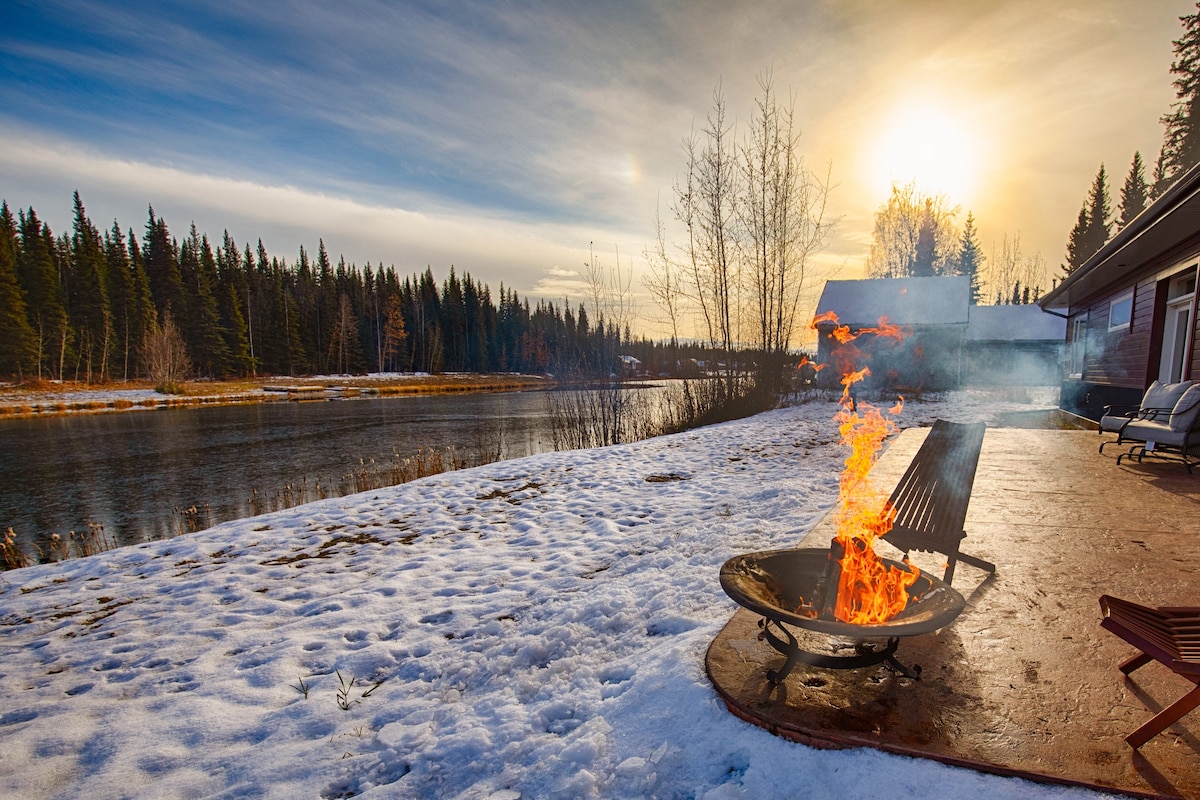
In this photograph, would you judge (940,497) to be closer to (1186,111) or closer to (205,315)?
(1186,111)

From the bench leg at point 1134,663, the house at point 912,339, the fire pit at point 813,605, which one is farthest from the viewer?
the house at point 912,339

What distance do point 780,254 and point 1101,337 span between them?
8047 mm

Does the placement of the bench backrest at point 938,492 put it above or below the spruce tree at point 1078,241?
below

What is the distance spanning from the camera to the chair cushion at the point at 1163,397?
673cm

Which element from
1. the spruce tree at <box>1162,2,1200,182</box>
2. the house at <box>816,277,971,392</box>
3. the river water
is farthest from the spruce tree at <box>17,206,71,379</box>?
the spruce tree at <box>1162,2,1200,182</box>

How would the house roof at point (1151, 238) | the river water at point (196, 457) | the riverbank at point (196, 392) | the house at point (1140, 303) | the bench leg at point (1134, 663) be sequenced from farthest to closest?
the riverbank at point (196, 392) → the river water at point (196, 457) → the house at point (1140, 303) → the house roof at point (1151, 238) → the bench leg at point (1134, 663)

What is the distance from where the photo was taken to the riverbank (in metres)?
25.8

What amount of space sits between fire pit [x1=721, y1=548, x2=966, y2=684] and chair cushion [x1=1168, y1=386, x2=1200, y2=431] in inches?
249

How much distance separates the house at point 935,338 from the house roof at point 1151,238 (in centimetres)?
984

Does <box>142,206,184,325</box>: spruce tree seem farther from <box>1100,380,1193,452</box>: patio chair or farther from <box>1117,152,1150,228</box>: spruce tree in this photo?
<box>1117,152,1150,228</box>: spruce tree

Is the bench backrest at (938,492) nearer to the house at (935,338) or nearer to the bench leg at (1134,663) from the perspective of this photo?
the bench leg at (1134,663)

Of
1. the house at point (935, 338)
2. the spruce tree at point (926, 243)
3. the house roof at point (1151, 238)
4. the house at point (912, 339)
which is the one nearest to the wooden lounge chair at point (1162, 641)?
the house roof at point (1151, 238)

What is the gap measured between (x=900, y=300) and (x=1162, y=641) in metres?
26.4

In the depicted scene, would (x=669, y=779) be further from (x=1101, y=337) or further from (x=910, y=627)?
(x=1101, y=337)
